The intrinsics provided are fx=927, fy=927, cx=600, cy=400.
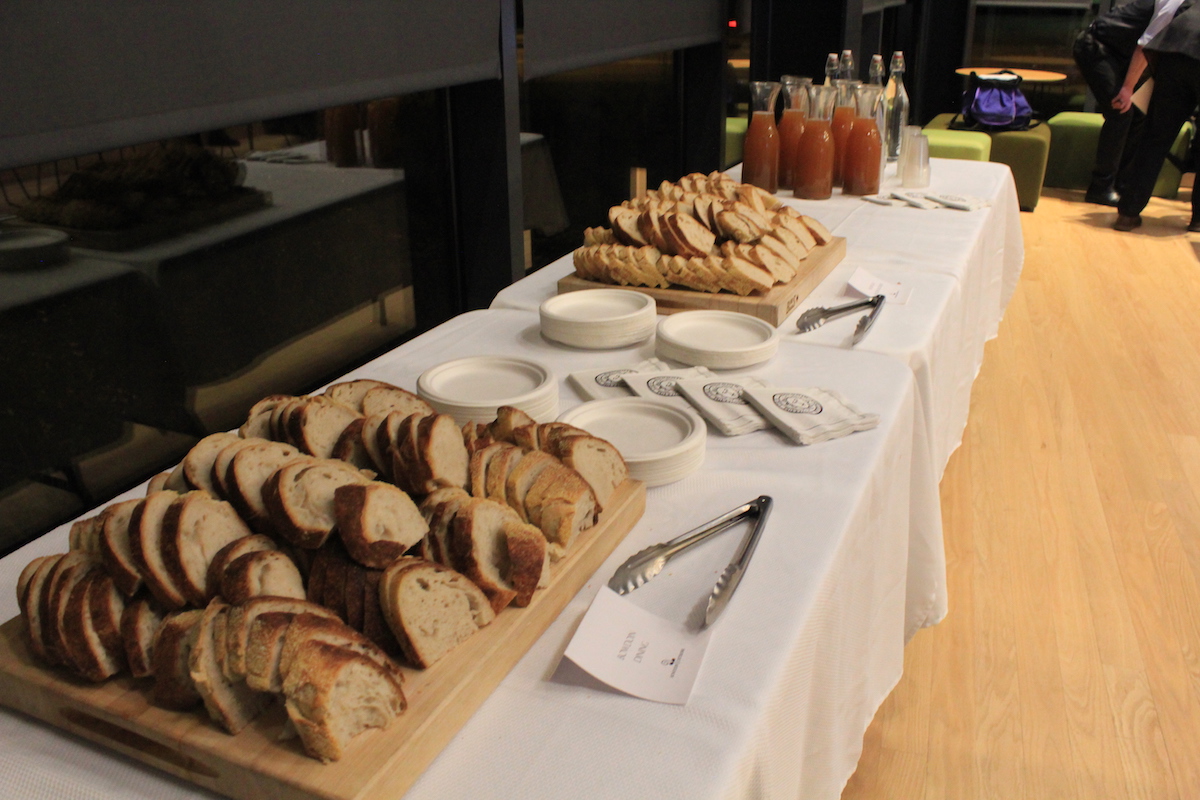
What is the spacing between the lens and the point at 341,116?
1.89m

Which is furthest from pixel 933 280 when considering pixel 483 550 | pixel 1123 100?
pixel 1123 100

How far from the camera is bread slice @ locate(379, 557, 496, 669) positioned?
712mm

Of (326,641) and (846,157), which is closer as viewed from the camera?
(326,641)

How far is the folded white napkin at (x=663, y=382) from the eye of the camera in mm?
1302

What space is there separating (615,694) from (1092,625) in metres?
1.60

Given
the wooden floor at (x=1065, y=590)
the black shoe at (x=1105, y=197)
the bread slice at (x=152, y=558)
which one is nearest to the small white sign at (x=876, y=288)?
the wooden floor at (x=1065, y=590)

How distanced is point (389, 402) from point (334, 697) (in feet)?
1.55

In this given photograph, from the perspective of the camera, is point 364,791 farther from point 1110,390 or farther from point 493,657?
point 1110,390

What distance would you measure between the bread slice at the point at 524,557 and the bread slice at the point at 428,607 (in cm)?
4

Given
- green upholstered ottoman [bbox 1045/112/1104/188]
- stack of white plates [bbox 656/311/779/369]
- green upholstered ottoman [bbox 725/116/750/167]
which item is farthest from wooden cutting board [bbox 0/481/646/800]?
green upholstered ottoman [bbox 1045/112/1104/188]

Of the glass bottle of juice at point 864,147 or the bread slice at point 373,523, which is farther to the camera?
the glass bottle of juice at point 864,147

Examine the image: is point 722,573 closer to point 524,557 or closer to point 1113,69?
point 524,557

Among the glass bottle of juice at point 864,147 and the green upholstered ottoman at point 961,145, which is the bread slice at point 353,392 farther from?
the green upholstered ottoman at point 961,145

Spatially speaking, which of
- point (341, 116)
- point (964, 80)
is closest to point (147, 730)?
point (341, 116)
